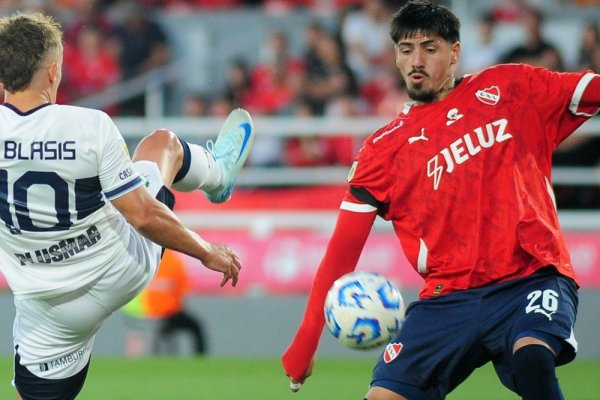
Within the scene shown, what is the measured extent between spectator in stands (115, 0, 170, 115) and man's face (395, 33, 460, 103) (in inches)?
337

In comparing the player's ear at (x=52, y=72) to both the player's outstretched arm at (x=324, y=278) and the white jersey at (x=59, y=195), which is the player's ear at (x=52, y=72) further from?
the player's outstretched arm at (x=324, y=278)

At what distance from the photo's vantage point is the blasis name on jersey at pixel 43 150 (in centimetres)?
473

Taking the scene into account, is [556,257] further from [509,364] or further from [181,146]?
[181,146]

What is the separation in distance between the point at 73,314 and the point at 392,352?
4.59 ft

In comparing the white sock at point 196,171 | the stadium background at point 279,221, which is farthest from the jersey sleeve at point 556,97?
the stadium background at point 279,221

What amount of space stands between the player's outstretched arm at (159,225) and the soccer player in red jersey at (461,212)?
54 cm

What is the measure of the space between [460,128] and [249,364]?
18.2 feet

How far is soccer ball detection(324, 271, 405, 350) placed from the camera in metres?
4.77

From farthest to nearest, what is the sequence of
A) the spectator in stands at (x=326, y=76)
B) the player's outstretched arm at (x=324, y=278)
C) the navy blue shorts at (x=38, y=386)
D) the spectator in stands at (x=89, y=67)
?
the spectator in stands at (x=89, y=67) → the spectator in stands at (x=326, y=76) → the navy blue shorts at (x=38, y=386) → the player's outstretched arm at (x=324, y=278)

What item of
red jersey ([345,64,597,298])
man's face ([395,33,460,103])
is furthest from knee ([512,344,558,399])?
man's face ([395,33,460,103])

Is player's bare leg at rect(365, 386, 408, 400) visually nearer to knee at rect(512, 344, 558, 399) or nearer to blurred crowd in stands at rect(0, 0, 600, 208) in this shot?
knee at rect(512, 344, 558, 399)

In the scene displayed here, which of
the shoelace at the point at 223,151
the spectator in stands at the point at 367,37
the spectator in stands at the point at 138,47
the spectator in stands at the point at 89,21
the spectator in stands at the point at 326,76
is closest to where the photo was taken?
the shoelace at the point at 223,151

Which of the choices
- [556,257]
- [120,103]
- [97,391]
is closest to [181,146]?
[556,257]

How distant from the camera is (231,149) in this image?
636 cm
